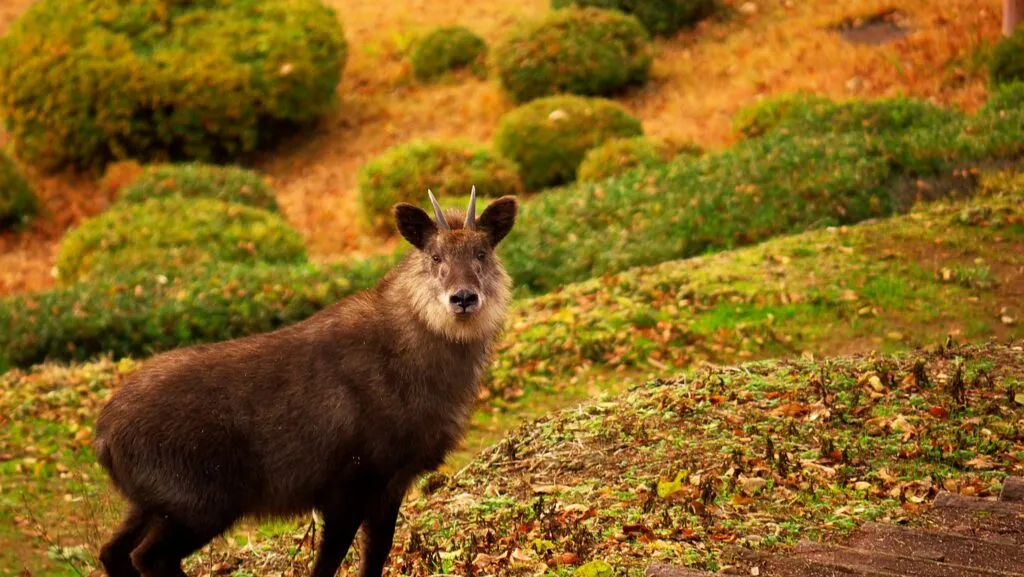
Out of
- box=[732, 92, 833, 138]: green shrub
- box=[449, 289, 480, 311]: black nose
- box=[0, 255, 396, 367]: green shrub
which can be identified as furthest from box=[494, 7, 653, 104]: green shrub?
box=[449, 289, 480, 311]: black nose

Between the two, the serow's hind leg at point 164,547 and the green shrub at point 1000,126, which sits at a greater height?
the serow's hind leg at point 164,547

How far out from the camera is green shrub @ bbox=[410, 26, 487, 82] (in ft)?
85.6

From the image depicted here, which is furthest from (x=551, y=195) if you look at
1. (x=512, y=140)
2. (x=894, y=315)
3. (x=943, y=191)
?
(x=894, y=315)

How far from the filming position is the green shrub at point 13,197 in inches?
879

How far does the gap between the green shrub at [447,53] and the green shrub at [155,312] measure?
11222 mm

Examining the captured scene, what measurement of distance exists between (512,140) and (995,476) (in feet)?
46.4

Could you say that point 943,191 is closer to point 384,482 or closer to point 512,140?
point 512,140

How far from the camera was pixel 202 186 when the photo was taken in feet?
68.6

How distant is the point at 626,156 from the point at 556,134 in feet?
6.33

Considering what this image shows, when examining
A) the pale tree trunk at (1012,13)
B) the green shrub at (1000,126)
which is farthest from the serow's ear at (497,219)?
the pale tree trunk at (1012,13)

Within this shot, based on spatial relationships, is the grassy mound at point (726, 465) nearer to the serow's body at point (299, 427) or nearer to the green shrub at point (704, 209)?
the serow's body at point (299, 427)

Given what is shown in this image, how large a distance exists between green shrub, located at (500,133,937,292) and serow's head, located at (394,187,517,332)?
26.7 ft

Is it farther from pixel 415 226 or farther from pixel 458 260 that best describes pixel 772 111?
pixel 458 260

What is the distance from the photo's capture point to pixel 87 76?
23.4 metres
